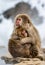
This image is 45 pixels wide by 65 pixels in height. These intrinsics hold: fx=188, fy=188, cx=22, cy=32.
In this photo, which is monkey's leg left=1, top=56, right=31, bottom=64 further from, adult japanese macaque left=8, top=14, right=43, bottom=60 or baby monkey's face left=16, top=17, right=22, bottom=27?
baby monkey's face left=16, top=17, right=22, bottom=27

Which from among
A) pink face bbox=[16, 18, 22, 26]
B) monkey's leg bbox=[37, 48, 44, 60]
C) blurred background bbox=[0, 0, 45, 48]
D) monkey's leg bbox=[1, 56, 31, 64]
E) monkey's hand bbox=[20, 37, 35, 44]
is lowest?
monkey's leg bbox=[1, 56, 31, 64]

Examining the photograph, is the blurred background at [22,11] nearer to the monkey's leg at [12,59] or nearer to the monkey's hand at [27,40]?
the monkey's hand at [27,40]

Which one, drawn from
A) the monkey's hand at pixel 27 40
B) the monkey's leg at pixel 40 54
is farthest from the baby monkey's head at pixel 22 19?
the monkey's leg at pixel 40 54

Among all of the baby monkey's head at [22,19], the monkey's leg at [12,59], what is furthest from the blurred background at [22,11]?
the monkey's leg at [12,59]

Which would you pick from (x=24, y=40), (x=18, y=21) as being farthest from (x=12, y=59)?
(x=18, y=21)

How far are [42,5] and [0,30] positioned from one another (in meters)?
0.43

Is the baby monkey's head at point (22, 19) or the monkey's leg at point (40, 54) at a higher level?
the baby monkey's head at point (22, 19)

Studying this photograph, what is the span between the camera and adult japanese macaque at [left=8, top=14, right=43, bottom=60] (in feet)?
5.24

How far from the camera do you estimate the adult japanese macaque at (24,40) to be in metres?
1.60

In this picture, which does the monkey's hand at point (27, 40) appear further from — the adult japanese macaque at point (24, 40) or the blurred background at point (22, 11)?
the blurred background at point (22, 11)

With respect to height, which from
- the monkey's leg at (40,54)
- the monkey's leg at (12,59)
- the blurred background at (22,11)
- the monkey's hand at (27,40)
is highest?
the blurred background at (22,11)

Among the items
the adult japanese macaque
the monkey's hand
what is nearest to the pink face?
the adult japanese macaque

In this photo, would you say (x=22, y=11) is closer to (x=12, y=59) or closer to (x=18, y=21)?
(x=18, y=21)

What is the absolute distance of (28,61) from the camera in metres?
1.57
